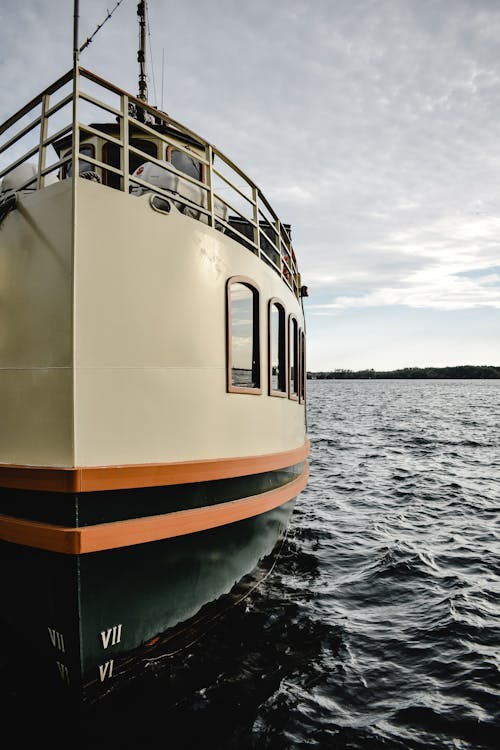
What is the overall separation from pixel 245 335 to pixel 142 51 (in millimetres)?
6532

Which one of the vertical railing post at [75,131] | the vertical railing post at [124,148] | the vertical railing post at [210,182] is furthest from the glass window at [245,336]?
the vertical railing post at [75,131]

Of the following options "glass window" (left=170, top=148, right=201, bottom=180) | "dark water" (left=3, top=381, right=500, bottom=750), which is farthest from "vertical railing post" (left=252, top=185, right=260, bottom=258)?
"dark water" (left=3, top=381, right=500, bottom=750)

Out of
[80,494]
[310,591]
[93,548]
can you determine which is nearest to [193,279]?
[80,494]

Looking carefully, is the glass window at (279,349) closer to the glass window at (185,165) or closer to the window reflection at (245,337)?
the window reflection at (245,337)

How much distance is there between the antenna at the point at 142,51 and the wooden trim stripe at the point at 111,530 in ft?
26.6

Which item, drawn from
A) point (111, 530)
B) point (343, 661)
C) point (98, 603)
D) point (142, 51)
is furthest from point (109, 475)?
point (142, 51)

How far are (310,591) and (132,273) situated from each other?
16.3 feet

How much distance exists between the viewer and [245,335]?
598 centimetres

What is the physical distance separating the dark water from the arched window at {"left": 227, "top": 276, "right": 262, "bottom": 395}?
8.92 feet

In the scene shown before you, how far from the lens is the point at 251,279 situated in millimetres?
5773

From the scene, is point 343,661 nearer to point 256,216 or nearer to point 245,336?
point 245,336

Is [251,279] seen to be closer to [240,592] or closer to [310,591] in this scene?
[240,592]

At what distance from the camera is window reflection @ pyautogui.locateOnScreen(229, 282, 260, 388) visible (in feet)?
18.8

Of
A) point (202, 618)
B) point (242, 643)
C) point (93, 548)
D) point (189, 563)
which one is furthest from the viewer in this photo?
point (242, 643)
